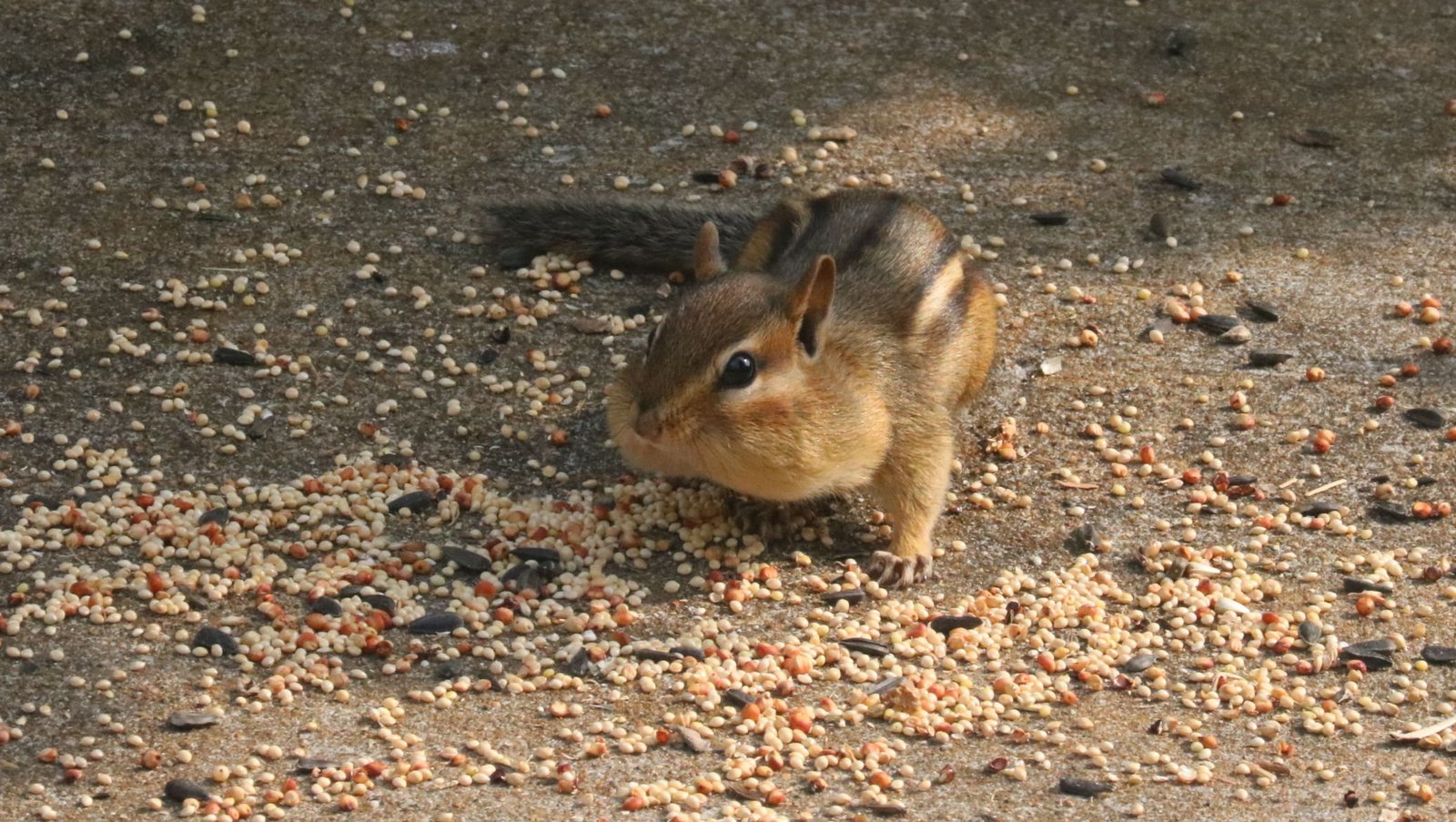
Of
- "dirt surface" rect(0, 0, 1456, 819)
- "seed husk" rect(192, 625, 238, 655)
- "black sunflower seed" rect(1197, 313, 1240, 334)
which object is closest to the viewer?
"dirt surface" rect(0, 0, 1456, 819)

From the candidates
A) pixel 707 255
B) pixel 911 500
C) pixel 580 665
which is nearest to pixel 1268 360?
pixel 911 500

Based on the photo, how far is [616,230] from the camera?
603 cm

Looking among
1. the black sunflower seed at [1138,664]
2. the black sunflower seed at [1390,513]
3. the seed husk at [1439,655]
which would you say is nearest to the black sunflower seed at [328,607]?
the black sunflower seed at [1138,664]

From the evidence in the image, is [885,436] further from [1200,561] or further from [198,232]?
[198,232]

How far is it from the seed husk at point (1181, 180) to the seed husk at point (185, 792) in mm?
4137

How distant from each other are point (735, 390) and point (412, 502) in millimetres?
1037

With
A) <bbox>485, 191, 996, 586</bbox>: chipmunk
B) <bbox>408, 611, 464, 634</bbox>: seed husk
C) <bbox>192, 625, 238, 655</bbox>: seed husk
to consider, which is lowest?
<bbox>408, 611, 464, 634</bbox>: seed husk

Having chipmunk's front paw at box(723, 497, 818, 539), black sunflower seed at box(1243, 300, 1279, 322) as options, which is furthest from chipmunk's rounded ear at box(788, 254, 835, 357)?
black sunflower seed at box(1243, 300, 1279, 322)

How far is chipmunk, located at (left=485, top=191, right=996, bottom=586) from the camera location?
4.52 meters

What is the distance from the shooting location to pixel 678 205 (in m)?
6.14

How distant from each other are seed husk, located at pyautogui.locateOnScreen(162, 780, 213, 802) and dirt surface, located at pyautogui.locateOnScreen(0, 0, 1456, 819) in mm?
34

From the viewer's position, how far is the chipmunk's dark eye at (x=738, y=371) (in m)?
4.50

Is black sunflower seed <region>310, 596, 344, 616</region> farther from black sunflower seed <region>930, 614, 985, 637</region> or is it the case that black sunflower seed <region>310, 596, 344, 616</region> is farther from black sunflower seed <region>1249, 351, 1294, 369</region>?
black sunflower seed <region>1249, 351, 1294, 369</region>

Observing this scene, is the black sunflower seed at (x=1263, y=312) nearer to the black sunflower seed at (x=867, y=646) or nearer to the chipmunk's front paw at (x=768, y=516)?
the chipmunk's front paw at (x=768, y=516)
